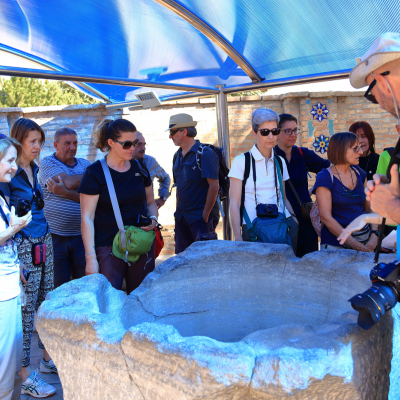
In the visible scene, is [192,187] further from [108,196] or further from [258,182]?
[108,196]

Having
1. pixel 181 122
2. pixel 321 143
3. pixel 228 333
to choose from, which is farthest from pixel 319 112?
pixel 228 333

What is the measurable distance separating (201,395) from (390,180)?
1011mm

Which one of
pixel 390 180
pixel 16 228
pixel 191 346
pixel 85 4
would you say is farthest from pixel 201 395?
pixel 85 4

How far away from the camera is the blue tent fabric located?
3484 millimetres

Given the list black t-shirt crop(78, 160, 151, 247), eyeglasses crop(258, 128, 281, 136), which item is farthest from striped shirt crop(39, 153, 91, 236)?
eyeglasses crop(258, 128, 281, 136)

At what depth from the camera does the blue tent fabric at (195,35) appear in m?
3.48

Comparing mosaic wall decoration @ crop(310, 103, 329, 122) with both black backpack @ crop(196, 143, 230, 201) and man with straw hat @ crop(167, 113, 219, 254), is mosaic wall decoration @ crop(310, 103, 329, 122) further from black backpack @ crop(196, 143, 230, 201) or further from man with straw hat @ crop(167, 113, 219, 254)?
man with straw hat @ crop(167, 113, 219, 254)

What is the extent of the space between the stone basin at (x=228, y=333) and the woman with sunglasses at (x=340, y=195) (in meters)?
0.81

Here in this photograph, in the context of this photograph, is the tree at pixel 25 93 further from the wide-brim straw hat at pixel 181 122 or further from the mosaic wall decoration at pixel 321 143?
the wide-brim straw hat at pixel 181 122

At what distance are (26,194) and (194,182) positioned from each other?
154 centimetres

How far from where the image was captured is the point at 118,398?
163 cm

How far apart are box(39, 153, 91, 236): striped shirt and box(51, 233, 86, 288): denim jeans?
2.3 inches

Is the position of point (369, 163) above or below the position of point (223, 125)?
below

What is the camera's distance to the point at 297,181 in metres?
3.65
